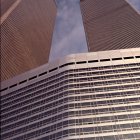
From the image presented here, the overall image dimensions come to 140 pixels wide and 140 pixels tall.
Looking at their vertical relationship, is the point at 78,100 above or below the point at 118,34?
below

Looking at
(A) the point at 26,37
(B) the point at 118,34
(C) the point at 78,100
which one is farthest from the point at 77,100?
(A) the point at 26,37

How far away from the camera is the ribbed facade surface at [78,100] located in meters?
74.7

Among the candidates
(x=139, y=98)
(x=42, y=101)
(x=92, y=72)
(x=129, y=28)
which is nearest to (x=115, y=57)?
(x=92, y=72)

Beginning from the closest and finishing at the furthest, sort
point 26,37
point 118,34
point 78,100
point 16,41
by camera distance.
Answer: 1. point 78,100
2. point 16,41
3. point 118,34
4. point 26,37

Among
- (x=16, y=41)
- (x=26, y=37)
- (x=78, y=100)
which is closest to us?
(x=78, y=100)

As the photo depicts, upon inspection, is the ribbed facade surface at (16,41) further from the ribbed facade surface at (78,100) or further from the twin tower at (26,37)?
the ribbed facade surface at (78,100)

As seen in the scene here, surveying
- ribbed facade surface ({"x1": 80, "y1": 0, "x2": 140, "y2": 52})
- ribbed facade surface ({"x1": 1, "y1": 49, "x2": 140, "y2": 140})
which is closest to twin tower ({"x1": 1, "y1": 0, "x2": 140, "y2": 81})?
ribbed facade surface ({"x1": 80, "y1": 0, "x2": 140, "y2": 52})

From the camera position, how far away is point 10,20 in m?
168

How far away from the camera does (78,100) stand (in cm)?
8175

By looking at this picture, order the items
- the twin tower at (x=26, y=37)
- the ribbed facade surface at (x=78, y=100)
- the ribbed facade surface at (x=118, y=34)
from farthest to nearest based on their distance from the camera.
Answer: the ribbed facade surface at (x=118, y=34) → the twin tower at (x=26, y=37) → the ribbed facade surface at (x=78, y=100)

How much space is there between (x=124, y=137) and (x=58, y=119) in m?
15.3

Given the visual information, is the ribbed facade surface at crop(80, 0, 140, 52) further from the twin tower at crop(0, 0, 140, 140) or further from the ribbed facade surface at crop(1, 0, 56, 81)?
the twin tower at crop(0, 0, 140, 140)

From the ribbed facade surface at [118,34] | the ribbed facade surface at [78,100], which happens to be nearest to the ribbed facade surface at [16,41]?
the ribbed facade surface at [118,34]

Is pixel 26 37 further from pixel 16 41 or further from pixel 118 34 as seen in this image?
pixel 118 34
